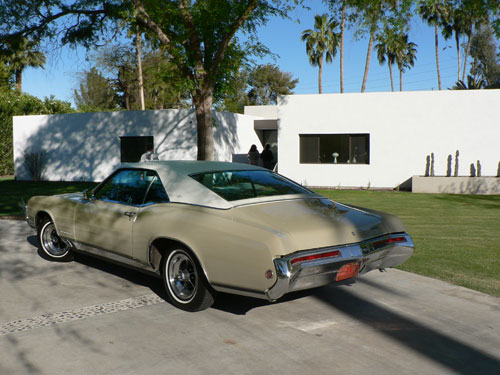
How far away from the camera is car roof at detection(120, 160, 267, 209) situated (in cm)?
477

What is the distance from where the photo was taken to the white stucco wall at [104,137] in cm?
2334

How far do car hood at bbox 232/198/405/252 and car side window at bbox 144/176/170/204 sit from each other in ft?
3.07

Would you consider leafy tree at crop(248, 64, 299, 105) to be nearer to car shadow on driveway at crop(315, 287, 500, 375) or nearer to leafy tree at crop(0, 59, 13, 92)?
leafy tree at crop(0, 59, 13, 92)

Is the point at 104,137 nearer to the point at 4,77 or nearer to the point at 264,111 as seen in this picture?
the point at 264,111

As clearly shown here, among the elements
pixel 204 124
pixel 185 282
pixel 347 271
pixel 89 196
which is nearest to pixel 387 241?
pixel 347 271

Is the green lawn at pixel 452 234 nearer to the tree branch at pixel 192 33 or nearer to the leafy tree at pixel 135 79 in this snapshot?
the tree branch at pixel 192 33

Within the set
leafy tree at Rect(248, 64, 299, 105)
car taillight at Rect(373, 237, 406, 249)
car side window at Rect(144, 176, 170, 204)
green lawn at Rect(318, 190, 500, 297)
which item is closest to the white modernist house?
green lawn at Rect(318, 190, 500, 297)

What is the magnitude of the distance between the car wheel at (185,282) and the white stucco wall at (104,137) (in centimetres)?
1829

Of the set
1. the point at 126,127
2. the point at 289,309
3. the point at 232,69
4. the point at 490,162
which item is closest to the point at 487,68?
the point at 490,162

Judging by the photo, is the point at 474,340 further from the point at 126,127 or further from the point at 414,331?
the point at 126,127

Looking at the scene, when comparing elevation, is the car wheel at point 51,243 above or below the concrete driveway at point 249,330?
above

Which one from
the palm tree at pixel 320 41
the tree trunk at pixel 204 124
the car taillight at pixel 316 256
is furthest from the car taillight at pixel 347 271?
the palm tree at pixel 320 41

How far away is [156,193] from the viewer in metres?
5.21

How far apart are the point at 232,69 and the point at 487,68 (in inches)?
1857
